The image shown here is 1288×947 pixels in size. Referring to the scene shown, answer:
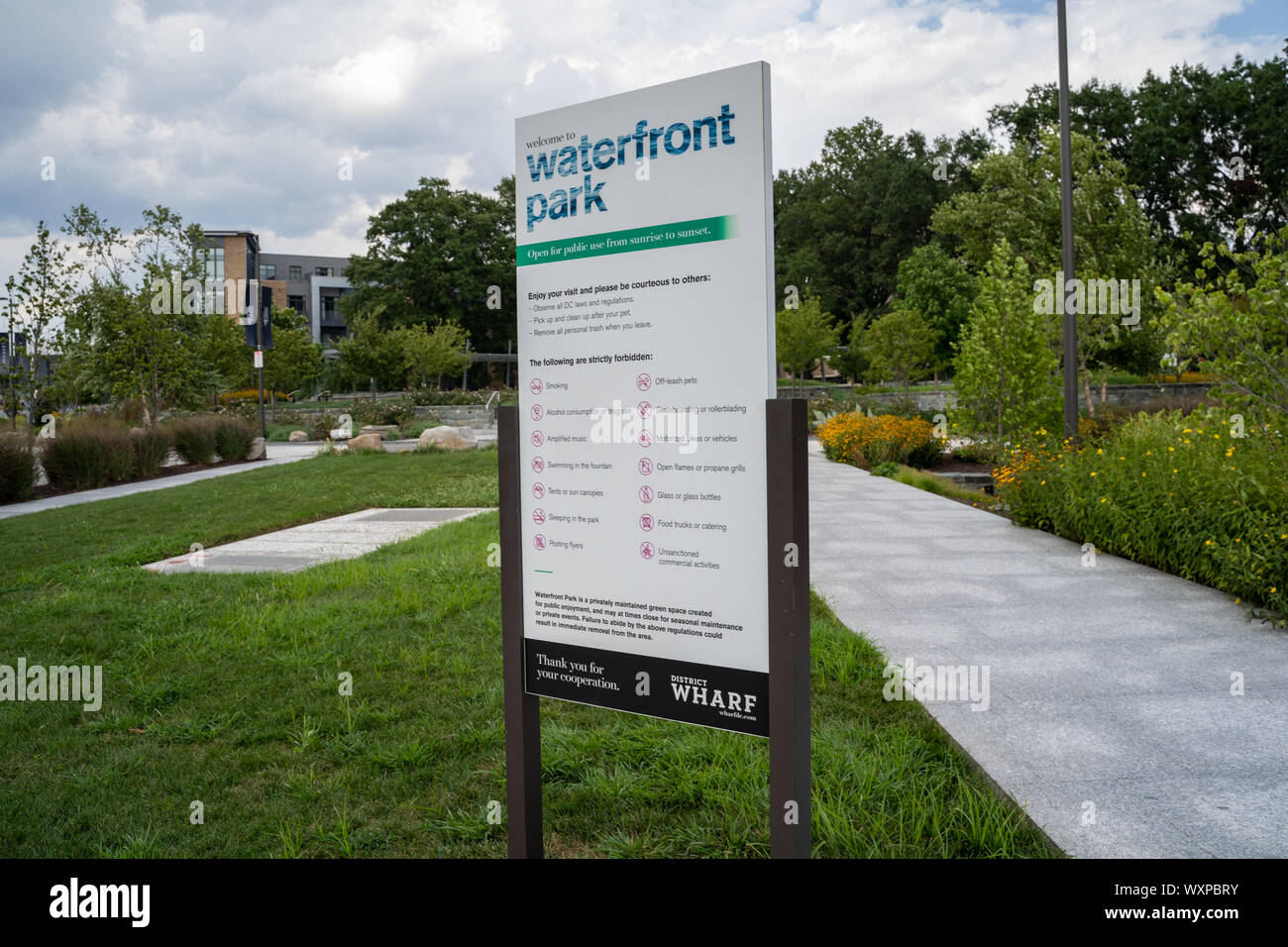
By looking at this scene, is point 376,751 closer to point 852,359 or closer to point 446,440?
point 446,440

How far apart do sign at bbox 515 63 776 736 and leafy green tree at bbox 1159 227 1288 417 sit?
250 inches

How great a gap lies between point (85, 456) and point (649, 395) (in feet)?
52.8

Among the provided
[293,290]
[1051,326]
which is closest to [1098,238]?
[1051,326]

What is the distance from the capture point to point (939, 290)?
45.9 meters

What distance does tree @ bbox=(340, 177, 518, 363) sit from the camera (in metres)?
64.5

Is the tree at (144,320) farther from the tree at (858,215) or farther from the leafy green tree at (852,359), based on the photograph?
the tree at (858,215)

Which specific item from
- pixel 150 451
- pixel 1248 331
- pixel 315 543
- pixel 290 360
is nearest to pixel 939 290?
pixel 290 360

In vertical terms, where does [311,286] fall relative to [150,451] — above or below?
above

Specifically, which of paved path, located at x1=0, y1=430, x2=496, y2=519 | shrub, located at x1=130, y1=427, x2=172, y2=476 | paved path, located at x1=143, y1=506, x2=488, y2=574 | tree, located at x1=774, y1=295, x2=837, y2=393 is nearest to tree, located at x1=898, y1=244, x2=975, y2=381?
tree, located at x1=774, y1=295, x2=837, y2=393

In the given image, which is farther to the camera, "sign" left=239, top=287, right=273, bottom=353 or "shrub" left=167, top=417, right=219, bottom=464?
"sign" left=239, top=287, right=273, bottom=353

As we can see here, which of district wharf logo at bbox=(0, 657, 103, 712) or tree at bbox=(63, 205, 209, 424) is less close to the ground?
tree at bbox=(63, 205, 209, 424)

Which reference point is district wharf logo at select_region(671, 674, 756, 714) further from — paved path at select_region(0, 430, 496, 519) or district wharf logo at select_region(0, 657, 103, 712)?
paved path at select_region(0, 430, 496, 519)

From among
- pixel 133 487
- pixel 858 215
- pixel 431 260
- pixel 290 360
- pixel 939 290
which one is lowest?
pixel 133 487
